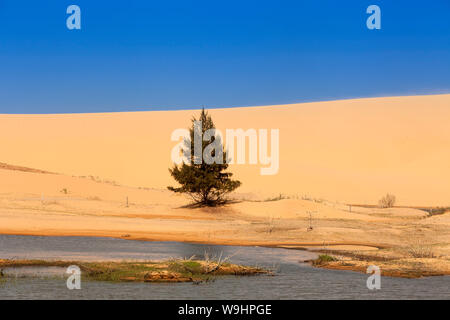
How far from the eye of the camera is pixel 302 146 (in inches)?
3546

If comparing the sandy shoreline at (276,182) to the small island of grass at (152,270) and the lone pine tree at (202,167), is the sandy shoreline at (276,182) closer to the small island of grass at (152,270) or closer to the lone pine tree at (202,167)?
the lone pine tree at (202,167)

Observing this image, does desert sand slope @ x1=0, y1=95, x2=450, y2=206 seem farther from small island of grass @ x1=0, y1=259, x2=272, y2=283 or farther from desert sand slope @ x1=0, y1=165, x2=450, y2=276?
small island of grass @ x1=0, y1=259, x2=272, y2=283

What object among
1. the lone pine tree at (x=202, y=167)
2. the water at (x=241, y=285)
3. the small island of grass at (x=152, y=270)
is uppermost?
the lone pine tree at (x=202, y=167)

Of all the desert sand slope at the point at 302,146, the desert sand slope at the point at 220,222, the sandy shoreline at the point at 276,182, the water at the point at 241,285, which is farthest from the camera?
the desert sand slope at the point at 302,146

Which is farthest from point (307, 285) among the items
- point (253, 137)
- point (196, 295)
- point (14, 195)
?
point (253, 137)

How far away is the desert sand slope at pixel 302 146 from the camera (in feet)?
225

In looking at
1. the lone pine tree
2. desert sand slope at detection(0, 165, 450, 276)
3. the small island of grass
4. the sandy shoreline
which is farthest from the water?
the lone pine tree

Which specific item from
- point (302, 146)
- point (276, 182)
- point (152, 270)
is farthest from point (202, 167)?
point (302, 146)

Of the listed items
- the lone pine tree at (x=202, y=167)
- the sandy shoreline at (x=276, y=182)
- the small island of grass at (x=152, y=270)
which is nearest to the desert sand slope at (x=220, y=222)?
the sandy shoreline at (x=276, y=182)

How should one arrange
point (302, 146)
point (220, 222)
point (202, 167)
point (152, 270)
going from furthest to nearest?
point (302, 146)
point (202, 167)
point (220, 222)
point (152, 270)

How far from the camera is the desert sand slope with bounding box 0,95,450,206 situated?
68625 mm

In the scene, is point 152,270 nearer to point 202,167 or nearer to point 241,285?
point 241,285

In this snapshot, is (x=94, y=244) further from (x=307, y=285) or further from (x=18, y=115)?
(x=18, y=115)
